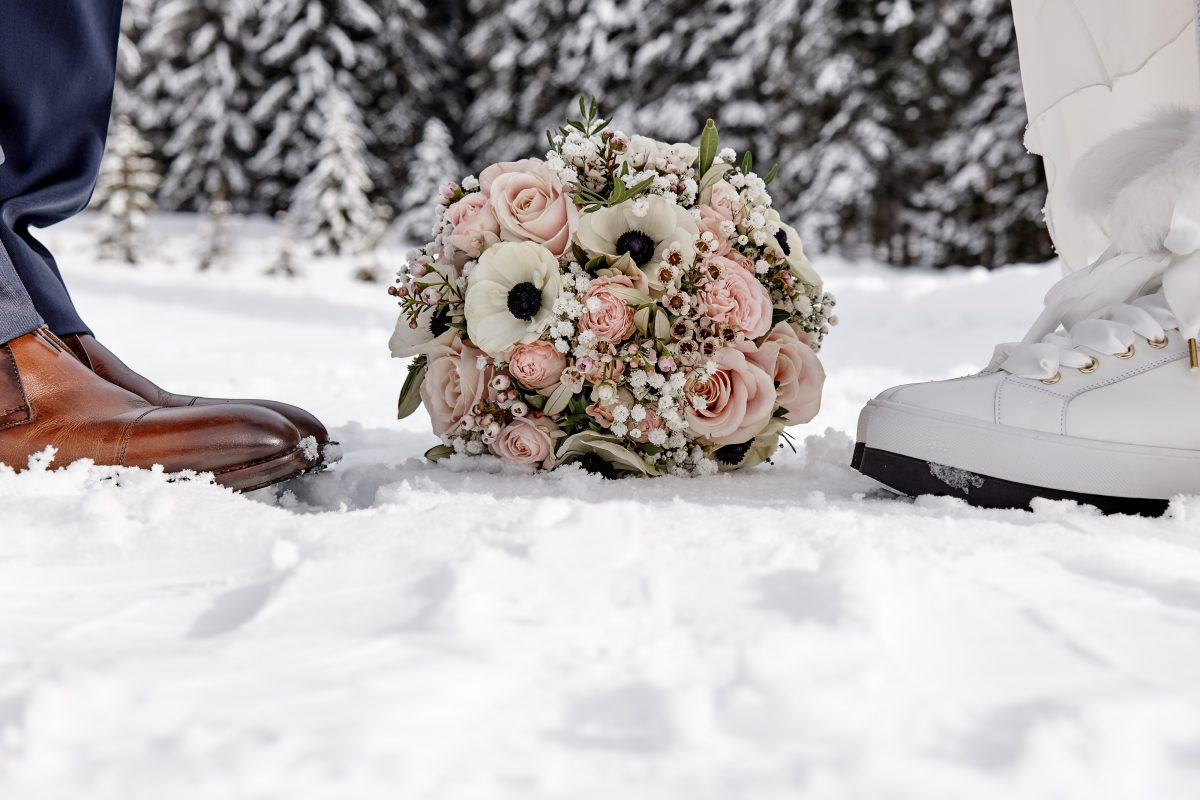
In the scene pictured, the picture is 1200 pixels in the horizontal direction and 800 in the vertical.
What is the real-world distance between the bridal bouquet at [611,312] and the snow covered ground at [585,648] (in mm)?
193

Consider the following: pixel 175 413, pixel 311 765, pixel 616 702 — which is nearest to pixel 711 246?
pixel 175 413

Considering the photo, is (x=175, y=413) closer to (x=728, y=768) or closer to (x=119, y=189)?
(x=728, y=768)

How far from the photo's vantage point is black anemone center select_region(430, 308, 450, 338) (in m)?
1.29

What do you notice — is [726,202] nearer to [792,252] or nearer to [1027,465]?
[792,252]

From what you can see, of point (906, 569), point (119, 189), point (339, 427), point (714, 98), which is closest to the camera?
point (906, 569)

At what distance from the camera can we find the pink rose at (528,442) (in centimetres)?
124

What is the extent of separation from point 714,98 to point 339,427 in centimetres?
1040

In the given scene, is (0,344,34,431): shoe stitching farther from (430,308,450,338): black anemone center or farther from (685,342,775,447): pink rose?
(685,342,775,447): pink rose

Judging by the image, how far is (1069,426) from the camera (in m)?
1.03

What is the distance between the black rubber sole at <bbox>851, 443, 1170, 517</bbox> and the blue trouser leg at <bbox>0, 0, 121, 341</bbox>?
109 centimetres

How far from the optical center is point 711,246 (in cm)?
125

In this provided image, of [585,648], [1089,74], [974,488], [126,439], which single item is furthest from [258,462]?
[1089,74]

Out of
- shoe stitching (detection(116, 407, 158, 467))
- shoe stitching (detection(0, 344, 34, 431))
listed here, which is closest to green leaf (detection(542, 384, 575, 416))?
shoe stitching (detection(116, 407, 158, 467))

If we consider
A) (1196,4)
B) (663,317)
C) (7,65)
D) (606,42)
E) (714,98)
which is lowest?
(663,317)
